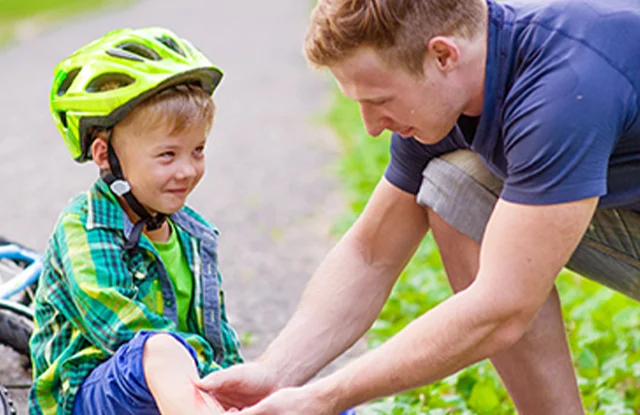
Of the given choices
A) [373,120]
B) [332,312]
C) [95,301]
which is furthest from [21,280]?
[373,120]

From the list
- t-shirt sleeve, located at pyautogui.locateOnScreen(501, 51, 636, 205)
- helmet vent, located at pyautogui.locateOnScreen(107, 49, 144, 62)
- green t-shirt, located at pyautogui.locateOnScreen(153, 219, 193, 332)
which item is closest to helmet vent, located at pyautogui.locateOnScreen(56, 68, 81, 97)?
helmet vent, located at pyautogui.locateOnScreen(107, 49, 144, 62)

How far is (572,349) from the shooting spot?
12.9ft

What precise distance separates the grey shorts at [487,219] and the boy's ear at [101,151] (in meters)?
0.93

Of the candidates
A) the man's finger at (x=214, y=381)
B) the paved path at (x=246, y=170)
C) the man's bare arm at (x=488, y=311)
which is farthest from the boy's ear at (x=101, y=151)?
the paved path at (x=246, y=170)

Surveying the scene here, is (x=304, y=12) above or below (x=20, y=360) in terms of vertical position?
below

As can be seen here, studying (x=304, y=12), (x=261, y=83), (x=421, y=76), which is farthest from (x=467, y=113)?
Result: (x=304, y=12)

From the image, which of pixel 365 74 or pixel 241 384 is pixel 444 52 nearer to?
pixel 365 74

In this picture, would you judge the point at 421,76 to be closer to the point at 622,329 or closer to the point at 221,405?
Result: the point at 221,405

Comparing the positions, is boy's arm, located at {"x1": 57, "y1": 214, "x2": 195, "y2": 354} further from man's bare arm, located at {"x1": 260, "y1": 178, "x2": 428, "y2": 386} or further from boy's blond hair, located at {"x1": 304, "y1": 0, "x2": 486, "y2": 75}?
boy's blond hair, located at {"x1": 304, "y1": 0, "x2": 486, "y2": 75}

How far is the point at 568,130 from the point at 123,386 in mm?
1300

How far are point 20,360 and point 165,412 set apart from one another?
121 centimetres

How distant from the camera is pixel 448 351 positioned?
7.79ft

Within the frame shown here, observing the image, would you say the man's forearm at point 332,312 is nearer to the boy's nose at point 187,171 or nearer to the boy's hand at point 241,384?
the boy's hand at point 241,384

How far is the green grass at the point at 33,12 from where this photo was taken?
55.7ft
